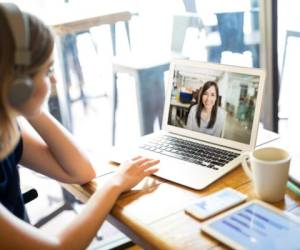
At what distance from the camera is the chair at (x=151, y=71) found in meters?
2.22

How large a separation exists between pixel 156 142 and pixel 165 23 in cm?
128

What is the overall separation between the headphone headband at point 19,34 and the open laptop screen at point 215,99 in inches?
23.6

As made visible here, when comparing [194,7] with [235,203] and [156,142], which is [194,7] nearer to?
[156,142]

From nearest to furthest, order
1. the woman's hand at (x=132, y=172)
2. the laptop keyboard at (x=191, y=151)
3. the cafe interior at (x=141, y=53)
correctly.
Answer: the woman's hand at (x=132, y=172), the laptop keyboard at (x=191, y=151), the cafe interior at (x=141, y=53)

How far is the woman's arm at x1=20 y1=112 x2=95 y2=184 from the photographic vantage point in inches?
47.9

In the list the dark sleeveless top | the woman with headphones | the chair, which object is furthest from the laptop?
the chair

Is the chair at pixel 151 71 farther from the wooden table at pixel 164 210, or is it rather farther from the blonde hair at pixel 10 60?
the blonde hair at pixel 10 60

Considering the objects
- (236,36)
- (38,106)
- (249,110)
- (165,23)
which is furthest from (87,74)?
(38,106)

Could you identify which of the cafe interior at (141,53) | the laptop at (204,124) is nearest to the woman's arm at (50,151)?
the laptop at (204,124)

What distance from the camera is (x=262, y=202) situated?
3.19ft

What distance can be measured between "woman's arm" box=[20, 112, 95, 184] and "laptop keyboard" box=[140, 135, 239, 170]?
0.75ft

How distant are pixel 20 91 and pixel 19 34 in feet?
0.34

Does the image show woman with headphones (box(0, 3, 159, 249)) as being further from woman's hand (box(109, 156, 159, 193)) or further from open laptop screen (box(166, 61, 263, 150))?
open laptop screen (box(166, 61, 263, 150))

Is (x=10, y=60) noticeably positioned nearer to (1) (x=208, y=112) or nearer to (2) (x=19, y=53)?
(2) (x=19, y=53)
